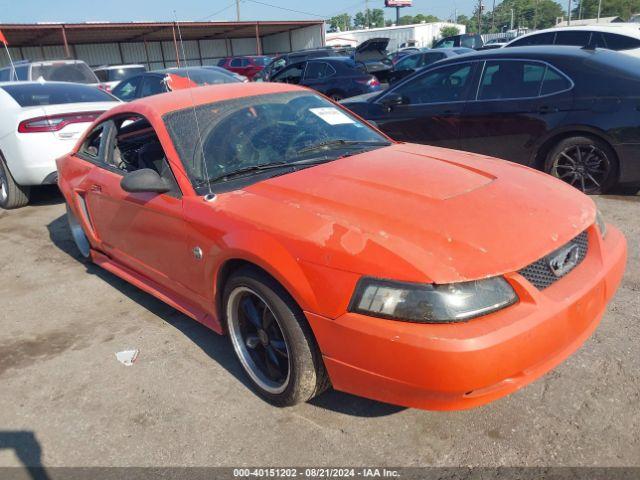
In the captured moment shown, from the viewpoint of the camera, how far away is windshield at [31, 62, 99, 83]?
12.1 metres

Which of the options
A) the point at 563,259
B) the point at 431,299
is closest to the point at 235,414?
the point at 431,299

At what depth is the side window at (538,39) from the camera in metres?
9.96

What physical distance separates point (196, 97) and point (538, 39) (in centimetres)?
918

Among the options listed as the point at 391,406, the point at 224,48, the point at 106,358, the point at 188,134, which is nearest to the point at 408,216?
the point at 391,406

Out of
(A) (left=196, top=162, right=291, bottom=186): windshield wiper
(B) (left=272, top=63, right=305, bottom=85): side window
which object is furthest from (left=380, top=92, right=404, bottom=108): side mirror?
(B) (left=272, top=63, right=305, bottom=85): side window

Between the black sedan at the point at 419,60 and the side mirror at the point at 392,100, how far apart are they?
29.2 ft

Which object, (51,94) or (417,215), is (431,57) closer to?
(51,94)

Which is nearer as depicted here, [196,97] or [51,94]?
[196,97]

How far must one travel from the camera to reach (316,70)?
12.5 meters

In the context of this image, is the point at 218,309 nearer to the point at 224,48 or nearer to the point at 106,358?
the point at 106,358

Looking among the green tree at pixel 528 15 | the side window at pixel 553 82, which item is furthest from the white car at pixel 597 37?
the green tree at pixel 528 15

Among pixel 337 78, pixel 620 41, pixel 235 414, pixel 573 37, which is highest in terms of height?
pixel 573 37

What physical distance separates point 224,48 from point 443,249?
131 feet

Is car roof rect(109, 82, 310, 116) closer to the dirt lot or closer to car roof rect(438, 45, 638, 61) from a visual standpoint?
the dirt lot
